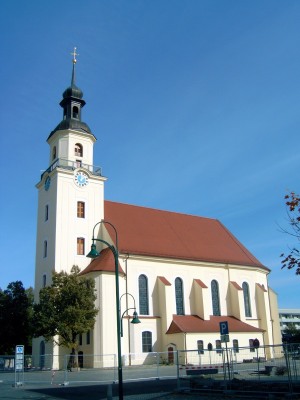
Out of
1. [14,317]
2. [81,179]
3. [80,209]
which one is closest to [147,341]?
[80,209]

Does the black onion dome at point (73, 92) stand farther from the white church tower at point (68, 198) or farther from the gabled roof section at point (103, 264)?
the gabled roof section at point (103, 264)

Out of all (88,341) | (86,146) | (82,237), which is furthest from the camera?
(86,146)

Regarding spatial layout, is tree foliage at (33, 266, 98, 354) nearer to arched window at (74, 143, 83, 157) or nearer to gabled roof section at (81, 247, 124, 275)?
gabled roof section at (81, 247, 124, 275)

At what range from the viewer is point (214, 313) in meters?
43.9

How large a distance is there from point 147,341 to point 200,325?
516 cm

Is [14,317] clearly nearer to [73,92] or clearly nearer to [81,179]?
[81,179]

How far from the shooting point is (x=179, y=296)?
42281 mm

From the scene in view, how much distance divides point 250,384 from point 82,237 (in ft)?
86.8

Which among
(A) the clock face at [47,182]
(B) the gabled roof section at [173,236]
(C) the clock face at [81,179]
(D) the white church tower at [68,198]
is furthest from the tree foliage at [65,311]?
(A) the clock face at [47,182]

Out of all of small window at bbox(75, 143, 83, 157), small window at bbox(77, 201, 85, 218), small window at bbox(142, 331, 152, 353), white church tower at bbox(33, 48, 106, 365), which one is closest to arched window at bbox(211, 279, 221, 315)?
small window at bbox(142, 331, 152, 353)

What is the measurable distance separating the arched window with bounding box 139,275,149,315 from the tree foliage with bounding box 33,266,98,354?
5.89m

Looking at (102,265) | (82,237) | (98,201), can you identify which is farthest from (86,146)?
(102,265)

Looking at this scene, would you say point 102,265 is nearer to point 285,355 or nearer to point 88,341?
point 88,341

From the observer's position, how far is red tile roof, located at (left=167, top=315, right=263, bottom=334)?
38.6 m
